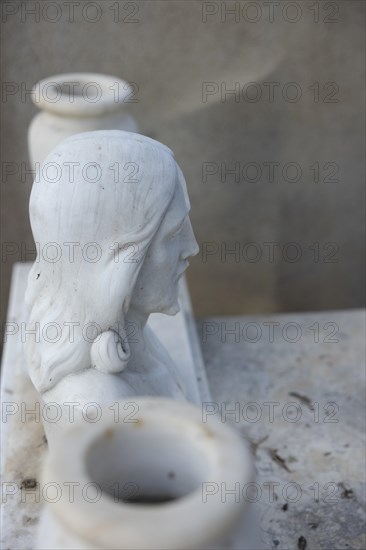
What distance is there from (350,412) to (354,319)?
2.27 ft

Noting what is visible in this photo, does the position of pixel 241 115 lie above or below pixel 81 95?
below

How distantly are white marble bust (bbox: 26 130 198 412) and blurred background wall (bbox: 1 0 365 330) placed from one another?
2789 millimetres

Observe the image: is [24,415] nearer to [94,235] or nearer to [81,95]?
[94,235]

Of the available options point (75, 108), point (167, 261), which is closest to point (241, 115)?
point (75, 108)

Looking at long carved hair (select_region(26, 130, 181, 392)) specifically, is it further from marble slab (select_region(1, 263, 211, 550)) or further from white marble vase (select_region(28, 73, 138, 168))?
white marble vase (select_region(28, 73, 138, 168))

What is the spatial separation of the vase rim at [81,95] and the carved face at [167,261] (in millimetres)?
1263

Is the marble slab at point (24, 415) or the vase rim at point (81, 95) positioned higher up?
the vase rim at point (81, 95)

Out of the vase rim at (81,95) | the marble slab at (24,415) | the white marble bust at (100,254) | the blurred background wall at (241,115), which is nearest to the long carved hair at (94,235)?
the white marble bust at (100,254)

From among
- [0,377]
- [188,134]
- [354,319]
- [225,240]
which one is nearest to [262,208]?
[225,240]

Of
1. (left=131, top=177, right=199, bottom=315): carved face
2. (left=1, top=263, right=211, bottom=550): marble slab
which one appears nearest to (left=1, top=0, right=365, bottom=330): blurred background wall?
(left=1, top=263, right=211, bottom=550): marble slab

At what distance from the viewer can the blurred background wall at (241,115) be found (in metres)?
4.38

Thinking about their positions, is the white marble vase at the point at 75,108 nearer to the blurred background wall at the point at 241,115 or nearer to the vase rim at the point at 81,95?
the vase rim at the point at 81,95

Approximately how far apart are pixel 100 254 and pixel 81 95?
5.59 ft

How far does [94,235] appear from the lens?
1.75 m
